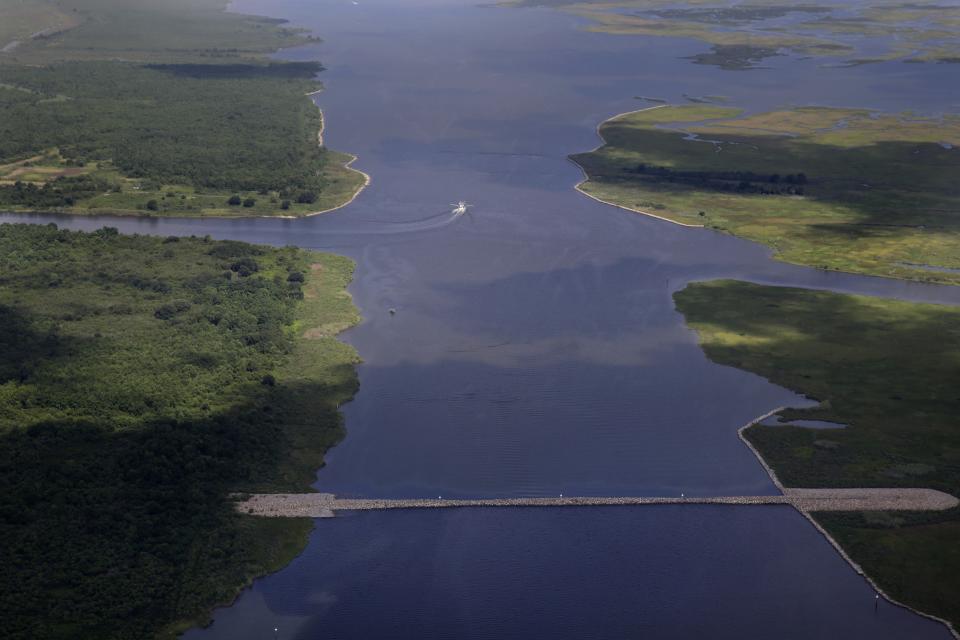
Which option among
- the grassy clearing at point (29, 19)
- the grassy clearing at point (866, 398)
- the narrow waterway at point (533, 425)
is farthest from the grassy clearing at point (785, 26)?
the grassy clearing at point (866, 398)

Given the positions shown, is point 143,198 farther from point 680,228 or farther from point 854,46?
point 854,46

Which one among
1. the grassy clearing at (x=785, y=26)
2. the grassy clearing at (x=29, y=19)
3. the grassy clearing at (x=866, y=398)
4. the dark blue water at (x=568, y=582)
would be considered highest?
the grassy clearing at (x=785, y=26)

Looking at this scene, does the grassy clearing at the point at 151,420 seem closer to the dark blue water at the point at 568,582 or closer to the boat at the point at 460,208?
the dark blue water at the point at 568,582

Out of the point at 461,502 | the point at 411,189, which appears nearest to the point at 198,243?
the point at 411,189

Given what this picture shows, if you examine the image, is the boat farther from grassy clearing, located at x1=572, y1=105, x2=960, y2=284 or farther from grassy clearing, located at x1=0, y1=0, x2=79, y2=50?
grassy clearing, located at x1=0, y1=0, x2=79, y2=50

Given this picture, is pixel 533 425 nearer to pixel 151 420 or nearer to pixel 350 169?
pixel 151 420

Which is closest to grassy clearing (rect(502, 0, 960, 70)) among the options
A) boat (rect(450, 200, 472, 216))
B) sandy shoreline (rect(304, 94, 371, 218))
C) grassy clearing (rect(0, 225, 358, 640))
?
sandy shoreline (rect(304, 94, 371, 218))
